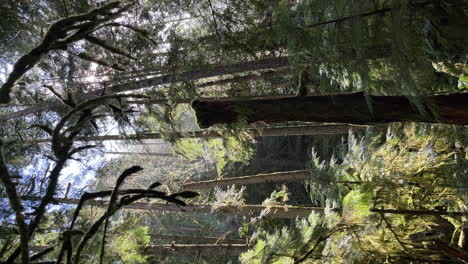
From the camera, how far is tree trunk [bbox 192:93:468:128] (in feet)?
10.6

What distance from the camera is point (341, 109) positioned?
3.39 metres

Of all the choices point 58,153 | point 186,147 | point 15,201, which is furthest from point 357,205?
point 186,147

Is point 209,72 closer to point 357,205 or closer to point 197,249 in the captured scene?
point 357,205

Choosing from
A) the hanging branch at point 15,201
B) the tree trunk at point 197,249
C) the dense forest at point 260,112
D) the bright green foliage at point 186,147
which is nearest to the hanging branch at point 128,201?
the dense forest at point 260,112

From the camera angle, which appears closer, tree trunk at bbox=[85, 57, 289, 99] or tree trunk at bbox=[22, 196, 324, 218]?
tree trunk at bbox=[85, 57, 289, 99]

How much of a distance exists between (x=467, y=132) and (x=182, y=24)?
5.11 m

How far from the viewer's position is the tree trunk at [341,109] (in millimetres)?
3225

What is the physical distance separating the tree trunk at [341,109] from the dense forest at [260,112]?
1cm

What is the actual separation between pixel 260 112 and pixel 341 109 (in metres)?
0.74

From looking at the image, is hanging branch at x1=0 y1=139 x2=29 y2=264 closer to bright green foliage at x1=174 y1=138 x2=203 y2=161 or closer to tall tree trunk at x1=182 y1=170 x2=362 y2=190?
bright green foliage at x1=174 y1=138 x2=203 y2=161

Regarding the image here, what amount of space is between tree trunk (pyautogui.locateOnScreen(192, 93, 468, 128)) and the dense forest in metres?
0.01

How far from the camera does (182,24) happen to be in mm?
7199

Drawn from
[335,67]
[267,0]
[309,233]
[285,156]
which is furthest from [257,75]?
[285,156]

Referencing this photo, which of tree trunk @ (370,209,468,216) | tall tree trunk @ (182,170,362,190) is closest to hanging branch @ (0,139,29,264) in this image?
tree trunk @ (370,209,468,216)
